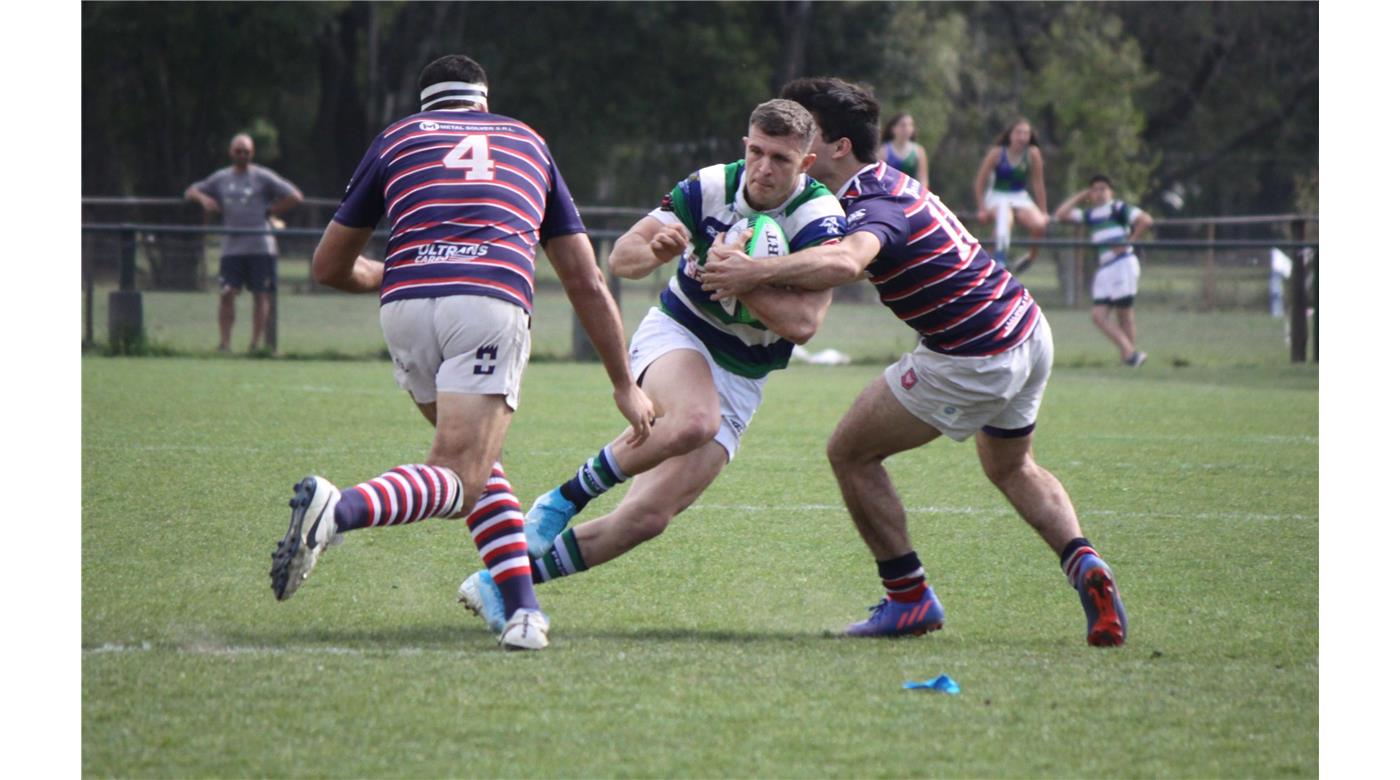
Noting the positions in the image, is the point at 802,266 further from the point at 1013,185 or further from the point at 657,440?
the point at 1013,185

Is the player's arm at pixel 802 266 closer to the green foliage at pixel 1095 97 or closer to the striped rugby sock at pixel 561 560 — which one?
the striped rugby sock at pixel 561 560

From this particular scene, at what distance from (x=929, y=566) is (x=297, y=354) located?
10.6 metres

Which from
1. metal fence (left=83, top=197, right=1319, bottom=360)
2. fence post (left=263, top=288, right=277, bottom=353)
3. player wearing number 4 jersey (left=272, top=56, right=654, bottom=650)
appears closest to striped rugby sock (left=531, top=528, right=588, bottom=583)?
player wearing number 4 jersey (left=272, top=56, right=654, bottom=650)

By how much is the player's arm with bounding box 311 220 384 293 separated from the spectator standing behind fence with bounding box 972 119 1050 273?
1115 centimetres

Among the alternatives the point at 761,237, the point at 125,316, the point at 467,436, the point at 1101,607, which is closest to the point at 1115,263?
the point at 125,316

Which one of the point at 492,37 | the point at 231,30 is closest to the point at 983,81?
the point at 492,37

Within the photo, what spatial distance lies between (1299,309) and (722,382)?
Answer: 39.8 ft

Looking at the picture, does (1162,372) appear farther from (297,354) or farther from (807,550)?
(807,550)

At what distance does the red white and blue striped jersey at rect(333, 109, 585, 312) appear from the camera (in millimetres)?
4641

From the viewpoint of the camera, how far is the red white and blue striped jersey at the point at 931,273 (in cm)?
501

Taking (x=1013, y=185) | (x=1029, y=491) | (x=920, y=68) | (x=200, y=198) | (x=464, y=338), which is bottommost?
(x=1029, y=491)

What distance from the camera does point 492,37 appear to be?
35.3 metres

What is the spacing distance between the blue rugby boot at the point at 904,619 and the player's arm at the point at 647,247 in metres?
1.30

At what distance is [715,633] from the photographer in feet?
16.4
